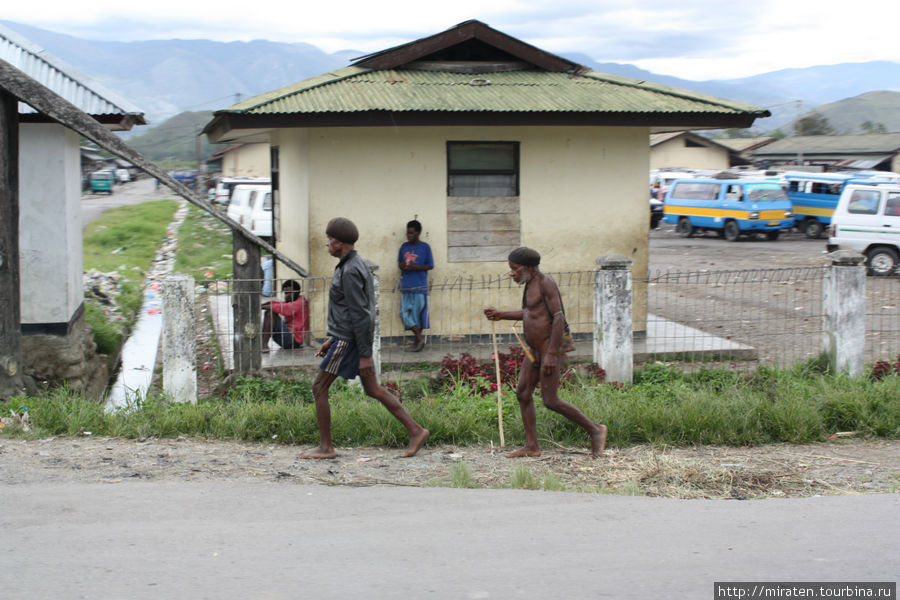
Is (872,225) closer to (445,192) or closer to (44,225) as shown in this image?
(445,192)

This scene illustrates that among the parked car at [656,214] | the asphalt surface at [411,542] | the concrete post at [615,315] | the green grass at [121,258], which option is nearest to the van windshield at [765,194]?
the parked car at [656,214]

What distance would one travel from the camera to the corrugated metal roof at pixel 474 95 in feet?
32.9

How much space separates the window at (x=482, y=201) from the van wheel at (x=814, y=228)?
72.6 feet

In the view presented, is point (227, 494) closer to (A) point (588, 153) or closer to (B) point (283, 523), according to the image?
(B) point (283, 523)

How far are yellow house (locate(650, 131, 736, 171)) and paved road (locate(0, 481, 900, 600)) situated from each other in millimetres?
48494

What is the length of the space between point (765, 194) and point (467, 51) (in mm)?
20510

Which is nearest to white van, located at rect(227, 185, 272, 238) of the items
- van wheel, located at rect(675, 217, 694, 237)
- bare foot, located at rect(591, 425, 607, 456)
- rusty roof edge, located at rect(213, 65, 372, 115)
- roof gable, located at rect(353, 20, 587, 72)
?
rusty roof edge, located at rect(213, 65, 372, 115)

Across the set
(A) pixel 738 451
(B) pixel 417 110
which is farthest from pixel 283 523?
(B) pixel 417 110

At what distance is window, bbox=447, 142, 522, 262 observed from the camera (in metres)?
11.0

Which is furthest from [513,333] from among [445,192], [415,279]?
[445,192]

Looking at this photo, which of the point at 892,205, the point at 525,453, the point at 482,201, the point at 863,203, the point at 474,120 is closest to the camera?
the point at 525,453

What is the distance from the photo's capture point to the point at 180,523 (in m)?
4.84

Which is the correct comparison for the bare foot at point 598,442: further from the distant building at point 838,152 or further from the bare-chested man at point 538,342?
the distant building at point 838,152

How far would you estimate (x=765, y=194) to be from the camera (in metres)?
29.7
